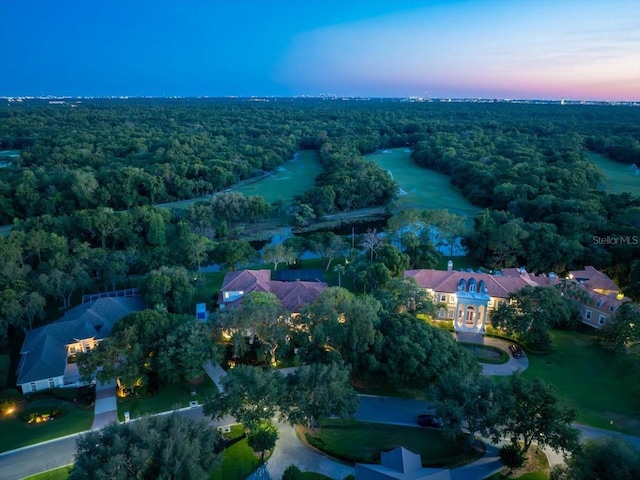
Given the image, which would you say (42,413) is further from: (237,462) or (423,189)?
(423,189)

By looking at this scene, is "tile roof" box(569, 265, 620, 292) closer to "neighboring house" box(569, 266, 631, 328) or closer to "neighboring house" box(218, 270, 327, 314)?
"neighboring house" box(569, 266, 631, 328)

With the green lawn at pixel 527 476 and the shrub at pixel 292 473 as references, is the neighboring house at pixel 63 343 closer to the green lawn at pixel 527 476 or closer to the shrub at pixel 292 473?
the shrub at pixel 292 473

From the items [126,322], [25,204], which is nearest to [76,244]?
[126,322]

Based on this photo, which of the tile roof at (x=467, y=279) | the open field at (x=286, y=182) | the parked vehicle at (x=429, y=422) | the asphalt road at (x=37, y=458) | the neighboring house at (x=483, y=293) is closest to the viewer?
the asphalt road at (x=37, y=458)

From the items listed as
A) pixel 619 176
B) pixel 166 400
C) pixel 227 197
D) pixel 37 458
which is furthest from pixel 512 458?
pixel 619 176

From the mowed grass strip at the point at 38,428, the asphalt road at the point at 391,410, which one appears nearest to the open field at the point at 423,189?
the asphalt road at the point at 391,410

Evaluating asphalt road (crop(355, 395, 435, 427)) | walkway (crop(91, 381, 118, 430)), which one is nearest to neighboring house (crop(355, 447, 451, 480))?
asphalt road (crop(355, 395, 435, 427))

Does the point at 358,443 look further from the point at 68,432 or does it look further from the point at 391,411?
the point at 68,432

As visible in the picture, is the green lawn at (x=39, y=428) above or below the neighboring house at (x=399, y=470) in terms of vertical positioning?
below
